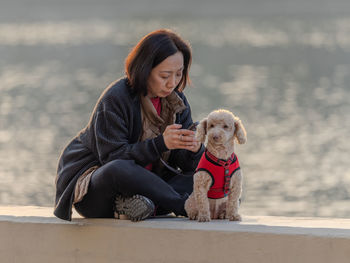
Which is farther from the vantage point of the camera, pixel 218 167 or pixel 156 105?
pixel 156 105

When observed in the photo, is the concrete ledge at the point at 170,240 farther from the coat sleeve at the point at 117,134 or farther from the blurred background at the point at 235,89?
the blurred background at the point at 235,89

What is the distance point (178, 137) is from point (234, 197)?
379 millimetres

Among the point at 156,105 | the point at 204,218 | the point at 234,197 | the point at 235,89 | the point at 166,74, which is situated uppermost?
the point at 235,89

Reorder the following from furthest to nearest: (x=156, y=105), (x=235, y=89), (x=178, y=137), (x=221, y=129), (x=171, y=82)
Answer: (x=235, y=89) < (x=156, y=105) < (x=171, y=82) < (x=178, y=137) < (x=221, y=129)

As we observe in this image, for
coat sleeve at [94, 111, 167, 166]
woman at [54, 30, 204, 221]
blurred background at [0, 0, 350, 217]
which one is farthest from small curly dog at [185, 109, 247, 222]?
blurred background at [0, 0, 350, 217]

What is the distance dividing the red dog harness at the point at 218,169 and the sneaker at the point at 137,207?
28cm

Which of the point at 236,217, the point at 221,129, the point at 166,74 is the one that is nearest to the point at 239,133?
the point at 221,129

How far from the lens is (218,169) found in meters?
3.37

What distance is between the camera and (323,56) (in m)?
19.7

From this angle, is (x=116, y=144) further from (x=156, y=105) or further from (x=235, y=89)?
(x=235, y=89)

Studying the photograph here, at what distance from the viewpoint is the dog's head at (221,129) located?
3.30 meters

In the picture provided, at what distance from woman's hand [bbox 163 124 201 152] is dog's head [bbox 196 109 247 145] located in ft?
0.22

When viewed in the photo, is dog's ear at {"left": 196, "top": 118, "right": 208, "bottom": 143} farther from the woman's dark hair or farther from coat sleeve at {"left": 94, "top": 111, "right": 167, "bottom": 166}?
the woman's dark hair

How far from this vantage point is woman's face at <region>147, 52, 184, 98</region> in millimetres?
3602
